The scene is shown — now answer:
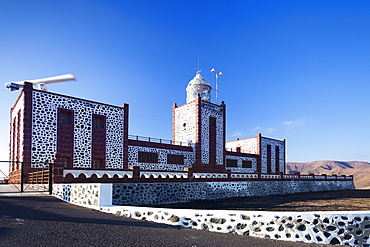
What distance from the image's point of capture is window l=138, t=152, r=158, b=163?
812 inches

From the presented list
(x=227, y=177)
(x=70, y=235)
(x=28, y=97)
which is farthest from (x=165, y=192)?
(x=28, y=97)

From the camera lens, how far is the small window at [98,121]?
61.1 feet

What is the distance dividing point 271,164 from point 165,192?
868 inches

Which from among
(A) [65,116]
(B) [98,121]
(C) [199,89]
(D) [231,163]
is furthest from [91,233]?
(D) [231,163]

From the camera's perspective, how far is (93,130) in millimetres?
18281

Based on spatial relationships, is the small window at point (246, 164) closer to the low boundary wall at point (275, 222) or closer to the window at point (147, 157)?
the window at point (147, 157)

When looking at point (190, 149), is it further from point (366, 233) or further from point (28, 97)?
point (366, 233)

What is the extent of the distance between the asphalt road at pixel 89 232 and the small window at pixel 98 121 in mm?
11503

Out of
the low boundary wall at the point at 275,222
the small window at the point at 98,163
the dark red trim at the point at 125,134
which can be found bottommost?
the low boundary wall at the point at 275,222

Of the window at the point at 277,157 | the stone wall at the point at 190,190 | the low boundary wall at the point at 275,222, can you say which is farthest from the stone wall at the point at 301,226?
the window at the point at 277,157

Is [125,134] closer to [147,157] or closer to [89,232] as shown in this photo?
[147,157]

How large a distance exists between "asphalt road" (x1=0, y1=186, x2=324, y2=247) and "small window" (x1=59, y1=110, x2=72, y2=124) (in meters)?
10.4

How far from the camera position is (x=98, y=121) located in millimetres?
18797

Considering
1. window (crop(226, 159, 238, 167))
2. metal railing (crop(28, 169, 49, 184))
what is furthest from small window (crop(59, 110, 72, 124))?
window (crop(226, 159, 238, 167))
